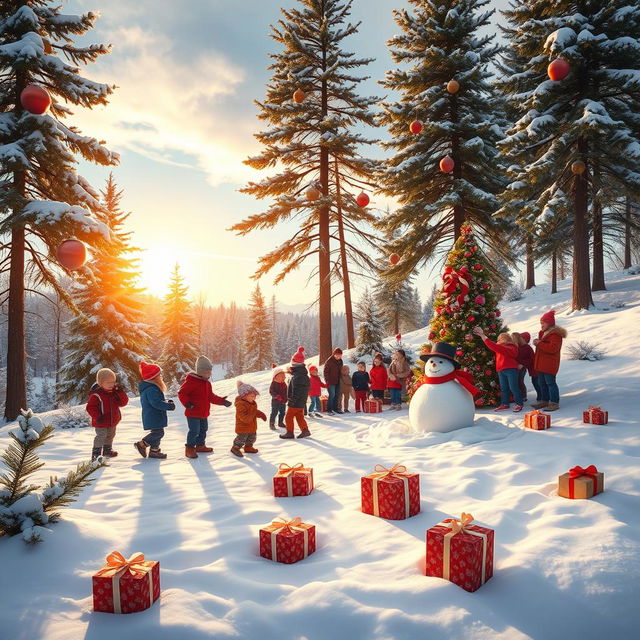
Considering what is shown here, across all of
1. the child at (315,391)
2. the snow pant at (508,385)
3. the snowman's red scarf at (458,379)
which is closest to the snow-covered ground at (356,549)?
the snowman's red scarf at (458,379)

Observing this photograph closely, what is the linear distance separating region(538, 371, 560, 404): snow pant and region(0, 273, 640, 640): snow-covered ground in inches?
30.3

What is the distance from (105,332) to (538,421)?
65.9ft

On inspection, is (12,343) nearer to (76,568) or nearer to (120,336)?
(120,336)

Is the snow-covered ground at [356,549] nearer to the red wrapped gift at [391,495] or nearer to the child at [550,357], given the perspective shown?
the red wrapped gift at [391,495]

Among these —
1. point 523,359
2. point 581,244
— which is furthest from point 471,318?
point 581,244

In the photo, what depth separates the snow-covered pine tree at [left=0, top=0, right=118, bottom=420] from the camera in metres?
11.6

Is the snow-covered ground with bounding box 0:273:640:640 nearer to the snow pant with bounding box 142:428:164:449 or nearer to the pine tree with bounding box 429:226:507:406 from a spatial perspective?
the snow pant with bounding box 142:428:164:449

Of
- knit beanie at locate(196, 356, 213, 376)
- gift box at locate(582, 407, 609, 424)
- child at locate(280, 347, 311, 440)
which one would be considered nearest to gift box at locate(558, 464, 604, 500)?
gift box at locate(582, 407, 609, 424)

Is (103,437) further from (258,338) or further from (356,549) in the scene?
(258,338)

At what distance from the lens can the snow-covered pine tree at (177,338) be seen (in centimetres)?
3206

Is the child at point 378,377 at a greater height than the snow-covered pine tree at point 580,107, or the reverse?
the snow-covered pine tree at point 580,107

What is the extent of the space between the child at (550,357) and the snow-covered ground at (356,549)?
799 mm

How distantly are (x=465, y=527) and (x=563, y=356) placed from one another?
9.85m

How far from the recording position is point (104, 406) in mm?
7273
